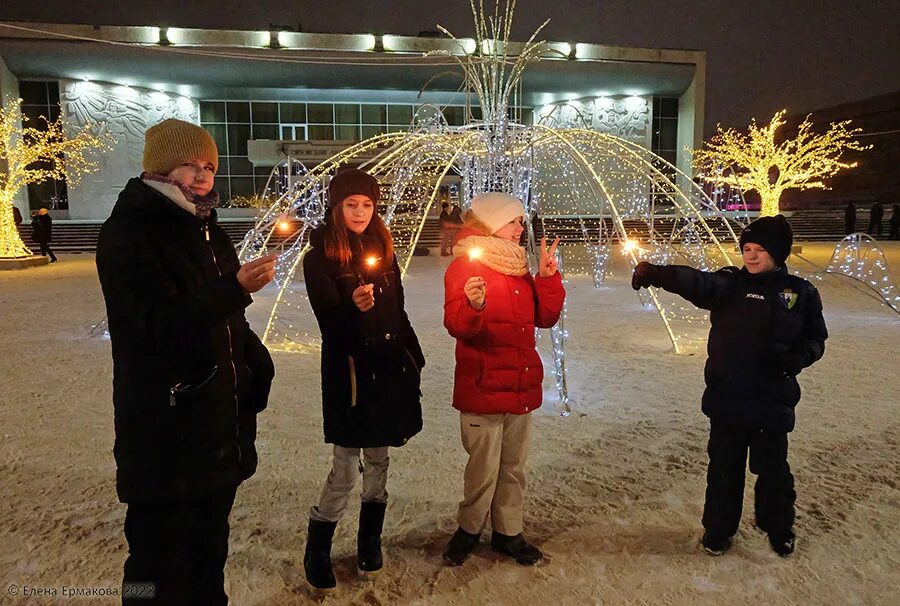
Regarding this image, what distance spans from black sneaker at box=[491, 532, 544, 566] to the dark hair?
1.30 metres

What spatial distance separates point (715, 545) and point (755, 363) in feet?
2.70

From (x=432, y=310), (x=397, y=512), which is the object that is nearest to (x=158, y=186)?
(x=397, y=512)

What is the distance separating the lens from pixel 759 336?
106 inches

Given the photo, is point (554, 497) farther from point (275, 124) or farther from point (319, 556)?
point (275, 124)

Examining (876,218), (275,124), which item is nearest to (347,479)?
(876,218)

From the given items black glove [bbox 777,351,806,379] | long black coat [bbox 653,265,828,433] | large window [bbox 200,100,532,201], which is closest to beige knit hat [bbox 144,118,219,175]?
long black coat [bbox 653,265,828,433]

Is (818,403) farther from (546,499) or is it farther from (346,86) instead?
(346,86)

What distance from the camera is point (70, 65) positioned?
88.7 feet

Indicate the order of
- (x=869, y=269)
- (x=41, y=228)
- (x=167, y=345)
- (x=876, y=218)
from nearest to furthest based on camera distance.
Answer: (x=167, y=345) → (x=869, y=269) → (x=41, y=228) → (x=876, y=218)

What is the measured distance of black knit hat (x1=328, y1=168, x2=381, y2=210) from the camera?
8.03 feet

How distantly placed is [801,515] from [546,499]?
1.24 meters

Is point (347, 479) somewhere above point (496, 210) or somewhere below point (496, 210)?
below

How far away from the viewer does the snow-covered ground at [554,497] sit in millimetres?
2566

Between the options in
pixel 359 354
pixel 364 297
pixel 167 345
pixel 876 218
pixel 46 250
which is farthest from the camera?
pixel 876 218
